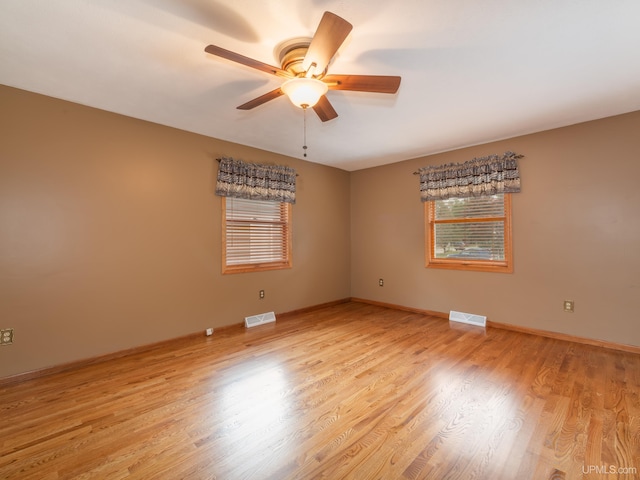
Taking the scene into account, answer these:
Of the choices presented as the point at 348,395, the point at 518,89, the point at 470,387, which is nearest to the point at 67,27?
the point at 348,395

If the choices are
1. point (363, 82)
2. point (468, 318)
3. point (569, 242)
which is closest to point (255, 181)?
point (363, 82)

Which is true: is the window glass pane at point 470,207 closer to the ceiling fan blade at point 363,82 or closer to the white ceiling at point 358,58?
the white ceiling at point 358,58

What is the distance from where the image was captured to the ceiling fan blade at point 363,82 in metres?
1.87

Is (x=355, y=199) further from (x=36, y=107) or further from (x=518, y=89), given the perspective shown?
(x=36, y=107)

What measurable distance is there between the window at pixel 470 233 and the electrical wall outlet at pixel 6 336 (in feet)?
15.7

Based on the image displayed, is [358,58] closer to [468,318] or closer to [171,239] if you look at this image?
[171,239]

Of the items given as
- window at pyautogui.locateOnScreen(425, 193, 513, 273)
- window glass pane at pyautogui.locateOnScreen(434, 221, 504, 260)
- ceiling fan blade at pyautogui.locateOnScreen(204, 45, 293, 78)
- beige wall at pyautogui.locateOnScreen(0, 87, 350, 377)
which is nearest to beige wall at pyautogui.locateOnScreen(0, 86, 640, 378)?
beige wall at pyautogui.locateOnScreen(0, 87, 350, 377)

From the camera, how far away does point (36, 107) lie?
258 cm

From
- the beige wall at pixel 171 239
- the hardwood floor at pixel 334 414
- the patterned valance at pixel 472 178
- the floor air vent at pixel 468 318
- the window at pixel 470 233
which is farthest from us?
the floor air vent at pixel 468 318

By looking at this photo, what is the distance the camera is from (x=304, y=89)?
1887mm

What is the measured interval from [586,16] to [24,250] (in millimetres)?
4420

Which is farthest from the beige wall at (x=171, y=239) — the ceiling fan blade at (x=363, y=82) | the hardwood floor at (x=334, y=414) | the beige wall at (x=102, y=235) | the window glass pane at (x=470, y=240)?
the ceiling fan blade at (x=363, y=82)

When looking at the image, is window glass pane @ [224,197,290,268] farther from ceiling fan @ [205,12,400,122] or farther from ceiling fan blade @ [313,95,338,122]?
ceiling fan @ [205,12,400,122]

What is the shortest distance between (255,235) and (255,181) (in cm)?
76
